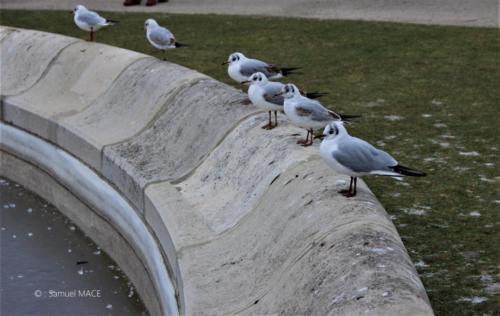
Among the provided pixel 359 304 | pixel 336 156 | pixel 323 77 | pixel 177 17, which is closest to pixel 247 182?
pixel 336 156

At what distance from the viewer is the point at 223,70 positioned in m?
9.23

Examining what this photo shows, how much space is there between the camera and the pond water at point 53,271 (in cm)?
599

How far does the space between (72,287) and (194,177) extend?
1.07 m

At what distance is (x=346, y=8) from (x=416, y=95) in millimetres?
4365

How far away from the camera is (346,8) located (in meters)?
12.3

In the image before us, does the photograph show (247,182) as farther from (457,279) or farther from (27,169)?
(27,169)

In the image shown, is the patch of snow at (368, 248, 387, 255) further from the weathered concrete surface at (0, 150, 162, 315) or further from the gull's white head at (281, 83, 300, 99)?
the weathered concrete surface at (0, 150, 162, 315)

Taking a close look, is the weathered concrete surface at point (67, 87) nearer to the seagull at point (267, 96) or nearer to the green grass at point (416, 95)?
the green grass at point (416, 95)

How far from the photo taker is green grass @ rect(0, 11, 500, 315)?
5090 millimetres

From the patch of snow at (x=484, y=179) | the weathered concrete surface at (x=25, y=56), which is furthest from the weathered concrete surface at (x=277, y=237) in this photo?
the weathered concrete surface at (x=25, y=56)

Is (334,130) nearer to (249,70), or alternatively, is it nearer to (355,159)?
(355,159)

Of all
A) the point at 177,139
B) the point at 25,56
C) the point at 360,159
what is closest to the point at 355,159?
the point at 360,159

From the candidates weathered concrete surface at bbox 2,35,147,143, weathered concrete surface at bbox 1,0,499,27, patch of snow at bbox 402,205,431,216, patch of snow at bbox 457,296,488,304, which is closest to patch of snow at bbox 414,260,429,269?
patch of snow at bbox 457,296,488,304

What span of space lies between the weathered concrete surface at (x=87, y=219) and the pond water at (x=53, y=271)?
0.17ft
